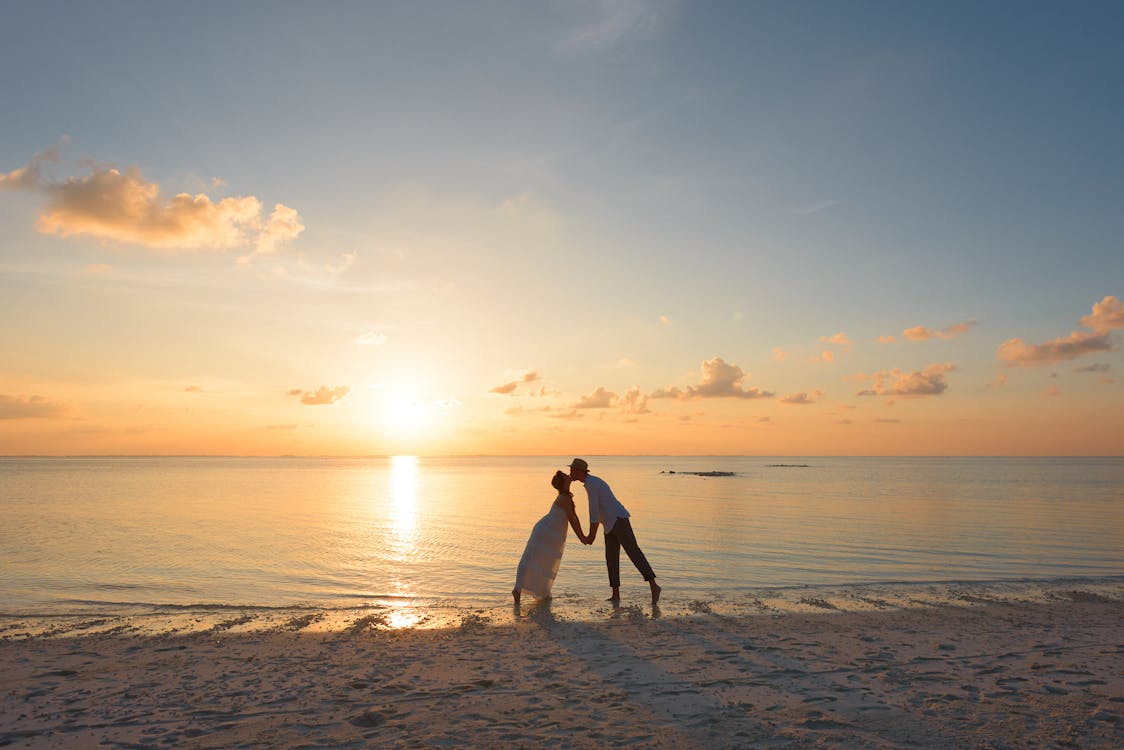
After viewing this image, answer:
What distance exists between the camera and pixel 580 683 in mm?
8547

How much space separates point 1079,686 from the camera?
8.33 meters

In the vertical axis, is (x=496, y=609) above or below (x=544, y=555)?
below

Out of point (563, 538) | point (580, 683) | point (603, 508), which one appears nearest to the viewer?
point (580, 683)

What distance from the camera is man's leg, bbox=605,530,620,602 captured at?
14.3m

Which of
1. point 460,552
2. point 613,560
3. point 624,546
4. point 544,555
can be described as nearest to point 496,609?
point 544,555

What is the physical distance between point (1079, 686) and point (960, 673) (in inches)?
50.5

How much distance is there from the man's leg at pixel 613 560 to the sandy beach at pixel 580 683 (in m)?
1.63

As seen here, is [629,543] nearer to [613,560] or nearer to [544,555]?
[613,560]

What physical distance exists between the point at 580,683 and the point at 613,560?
595 centimetres

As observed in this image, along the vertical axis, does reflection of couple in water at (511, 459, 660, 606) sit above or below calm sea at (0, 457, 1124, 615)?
above

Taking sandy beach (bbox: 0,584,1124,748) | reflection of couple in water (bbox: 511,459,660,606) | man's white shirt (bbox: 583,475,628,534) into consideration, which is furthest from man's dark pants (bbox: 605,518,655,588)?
sandy beach (bbox: 0,584,1124,748)

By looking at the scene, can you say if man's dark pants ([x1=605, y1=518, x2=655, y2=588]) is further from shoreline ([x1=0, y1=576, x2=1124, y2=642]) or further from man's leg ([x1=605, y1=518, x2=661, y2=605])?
shoreline ([x1=0, y1=576, x2=1124, y2=642])

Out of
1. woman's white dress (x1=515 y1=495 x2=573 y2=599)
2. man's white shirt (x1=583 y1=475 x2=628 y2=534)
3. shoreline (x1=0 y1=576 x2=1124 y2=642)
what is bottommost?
shoreline (x1=0 y1=576 x2=1124 y2=642)

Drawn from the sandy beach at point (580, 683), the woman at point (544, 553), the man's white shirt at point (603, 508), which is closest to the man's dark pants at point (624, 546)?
the man's white shirt at point (603, 508)
